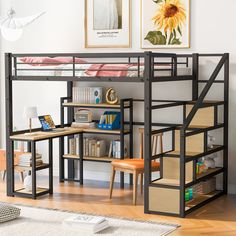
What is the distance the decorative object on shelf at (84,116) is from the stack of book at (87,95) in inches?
4.5

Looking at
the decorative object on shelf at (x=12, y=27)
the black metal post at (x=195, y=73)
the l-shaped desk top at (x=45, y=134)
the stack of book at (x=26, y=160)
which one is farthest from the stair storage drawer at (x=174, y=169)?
the decorative object on shelf at (x=12, y=27)

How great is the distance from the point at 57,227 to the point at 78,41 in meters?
2.88

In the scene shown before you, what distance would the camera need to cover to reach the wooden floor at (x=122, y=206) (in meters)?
5.47

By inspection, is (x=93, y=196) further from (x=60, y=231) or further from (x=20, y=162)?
(x=60, y=231)

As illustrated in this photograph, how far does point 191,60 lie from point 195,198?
1.48 metres

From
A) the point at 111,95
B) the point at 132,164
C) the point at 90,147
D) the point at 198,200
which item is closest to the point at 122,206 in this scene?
the point at 132,164

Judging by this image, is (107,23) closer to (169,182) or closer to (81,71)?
(81,71)

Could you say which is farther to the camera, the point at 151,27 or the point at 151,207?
the point at 151,27

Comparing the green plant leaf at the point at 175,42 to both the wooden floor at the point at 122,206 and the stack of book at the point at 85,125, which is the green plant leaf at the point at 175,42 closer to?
the stack of book at the point at 85,125

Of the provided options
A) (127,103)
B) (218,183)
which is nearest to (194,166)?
(218,183)

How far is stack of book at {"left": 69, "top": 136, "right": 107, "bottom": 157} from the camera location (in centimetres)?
735

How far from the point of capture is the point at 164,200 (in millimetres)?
5879

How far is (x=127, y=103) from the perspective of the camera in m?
7.20

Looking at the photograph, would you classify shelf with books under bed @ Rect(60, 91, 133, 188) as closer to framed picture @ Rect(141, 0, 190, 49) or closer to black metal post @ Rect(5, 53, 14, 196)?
framed picture @ Rect(141, 0, 190, 49)
